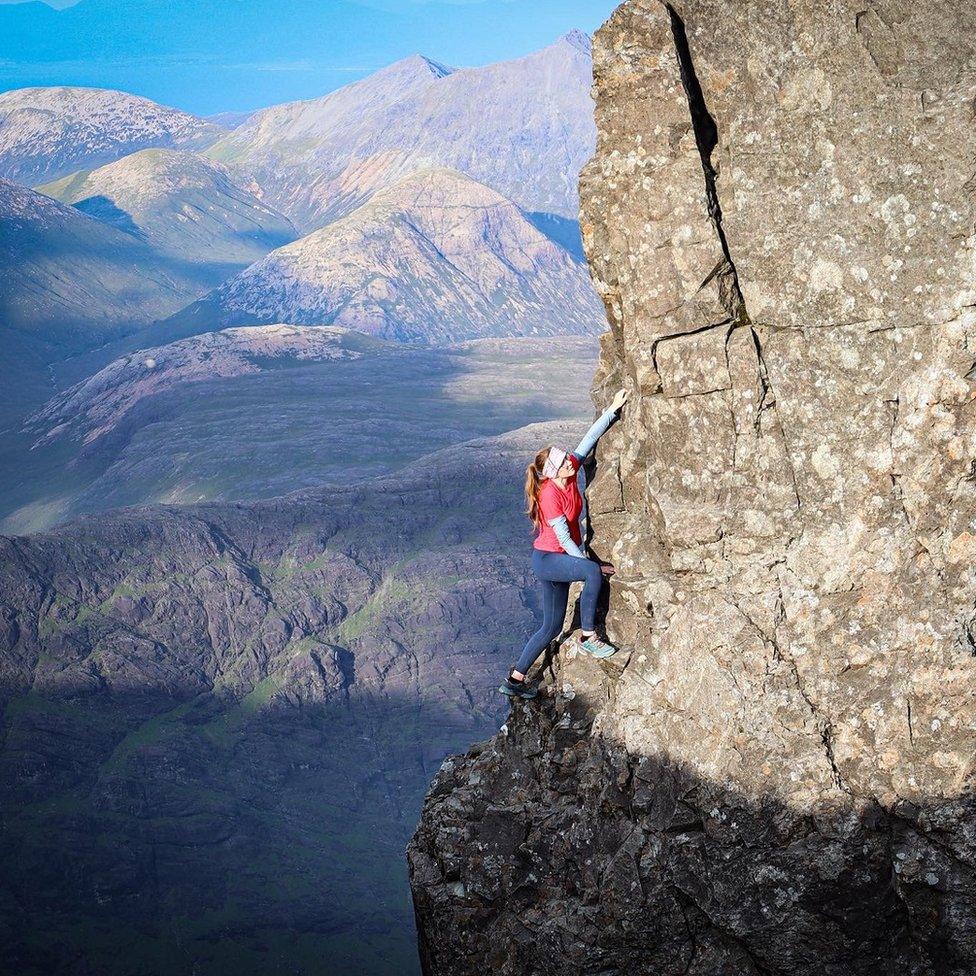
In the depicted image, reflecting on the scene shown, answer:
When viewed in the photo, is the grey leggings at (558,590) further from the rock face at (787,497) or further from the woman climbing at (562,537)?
the rock face at (787,497)

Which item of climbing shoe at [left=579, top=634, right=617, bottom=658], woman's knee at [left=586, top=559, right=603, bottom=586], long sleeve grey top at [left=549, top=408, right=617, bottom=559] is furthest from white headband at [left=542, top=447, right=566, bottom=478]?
climbing shoe at [left=579, top=634, right=617, bottom=658]

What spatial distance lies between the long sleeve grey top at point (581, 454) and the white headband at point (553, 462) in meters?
0.48

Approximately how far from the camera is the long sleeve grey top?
69.6 ft

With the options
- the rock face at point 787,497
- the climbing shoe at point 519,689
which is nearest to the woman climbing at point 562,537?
the rock face at point 787,497

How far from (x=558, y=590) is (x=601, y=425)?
11.3ft

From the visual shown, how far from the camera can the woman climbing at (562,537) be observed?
836 inches

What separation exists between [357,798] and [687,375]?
427 ft

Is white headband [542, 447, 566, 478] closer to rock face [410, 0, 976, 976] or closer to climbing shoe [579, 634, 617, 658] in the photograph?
rock face [410, 0, 976, 976]

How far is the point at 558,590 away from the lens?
2217cm

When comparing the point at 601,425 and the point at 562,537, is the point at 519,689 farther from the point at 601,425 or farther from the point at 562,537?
the point at 601,425

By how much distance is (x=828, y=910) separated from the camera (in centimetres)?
1895

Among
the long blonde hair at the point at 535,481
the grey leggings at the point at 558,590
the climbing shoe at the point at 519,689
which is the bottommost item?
the climbing shoe at the point at 519,689

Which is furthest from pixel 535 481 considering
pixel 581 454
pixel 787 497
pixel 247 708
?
pixel 247 708

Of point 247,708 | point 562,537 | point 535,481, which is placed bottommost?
point 247,708
